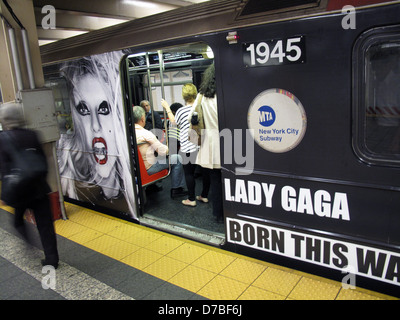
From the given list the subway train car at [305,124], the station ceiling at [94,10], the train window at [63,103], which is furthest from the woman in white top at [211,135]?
the station ceiling at [94,10]

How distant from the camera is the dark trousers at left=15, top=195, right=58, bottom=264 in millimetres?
3207

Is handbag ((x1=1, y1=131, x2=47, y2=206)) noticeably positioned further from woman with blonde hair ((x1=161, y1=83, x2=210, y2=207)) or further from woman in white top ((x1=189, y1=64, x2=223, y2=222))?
woman with blonde hair ((x1=161, y1=83, x2=210, y2=207))

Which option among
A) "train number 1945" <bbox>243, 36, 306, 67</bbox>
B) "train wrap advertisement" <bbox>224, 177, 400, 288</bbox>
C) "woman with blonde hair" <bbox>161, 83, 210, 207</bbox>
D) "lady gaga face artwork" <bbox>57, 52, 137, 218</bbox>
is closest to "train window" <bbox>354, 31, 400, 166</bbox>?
"train wrap advertisement" <bbox>224, 177, 400, 288</bbox>

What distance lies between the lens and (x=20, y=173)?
2945mm

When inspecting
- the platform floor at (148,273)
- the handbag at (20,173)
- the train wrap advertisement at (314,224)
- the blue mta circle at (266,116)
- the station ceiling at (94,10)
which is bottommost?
the platform floor at (148,273)

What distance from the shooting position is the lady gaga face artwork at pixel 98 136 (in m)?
4.15

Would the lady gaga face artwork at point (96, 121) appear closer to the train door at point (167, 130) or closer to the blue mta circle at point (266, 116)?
the train door at point (167, 130)

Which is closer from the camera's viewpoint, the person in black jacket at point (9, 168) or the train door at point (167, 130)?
the person in black jacket at point (9, 168)

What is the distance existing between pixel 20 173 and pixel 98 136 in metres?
1.66

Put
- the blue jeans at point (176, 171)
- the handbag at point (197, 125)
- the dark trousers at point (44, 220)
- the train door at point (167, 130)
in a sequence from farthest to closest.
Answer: the blue jeans at point (176, 171)
the train door at point (167, 130)
the handbag at point (197, 125)
the dark trousers at point (44, 220)

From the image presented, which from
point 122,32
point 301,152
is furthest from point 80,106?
point 301,152

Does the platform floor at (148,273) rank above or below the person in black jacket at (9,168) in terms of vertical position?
below

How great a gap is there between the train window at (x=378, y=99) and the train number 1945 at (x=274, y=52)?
43 centimetres

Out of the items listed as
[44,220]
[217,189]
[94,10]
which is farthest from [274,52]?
[94,10]
